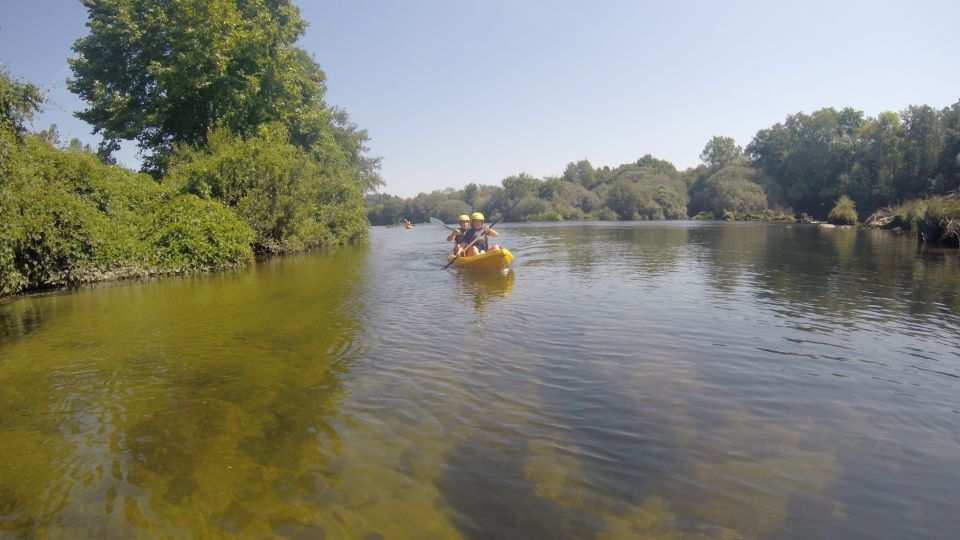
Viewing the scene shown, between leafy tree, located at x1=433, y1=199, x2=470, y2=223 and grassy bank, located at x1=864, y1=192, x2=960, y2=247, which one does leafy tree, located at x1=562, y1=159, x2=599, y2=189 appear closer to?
leafy tree, located at x1=433, y1=199, x2=470, y2=223

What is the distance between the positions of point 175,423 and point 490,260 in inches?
472

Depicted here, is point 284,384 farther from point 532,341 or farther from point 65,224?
point 65,224

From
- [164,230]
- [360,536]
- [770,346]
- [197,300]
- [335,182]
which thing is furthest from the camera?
[335,182]

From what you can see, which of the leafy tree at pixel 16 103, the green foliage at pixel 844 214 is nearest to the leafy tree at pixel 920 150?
the green foliage at pixel 844 214

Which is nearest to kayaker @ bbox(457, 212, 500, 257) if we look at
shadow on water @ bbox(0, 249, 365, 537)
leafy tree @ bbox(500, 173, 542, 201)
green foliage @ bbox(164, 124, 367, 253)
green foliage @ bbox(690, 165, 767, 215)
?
shadow on water @ bbox(0, 249, 365, 537)

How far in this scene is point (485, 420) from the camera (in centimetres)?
528

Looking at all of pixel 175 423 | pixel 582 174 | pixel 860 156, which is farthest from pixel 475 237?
pixel 582 174

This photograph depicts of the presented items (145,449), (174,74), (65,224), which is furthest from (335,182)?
(145,449)

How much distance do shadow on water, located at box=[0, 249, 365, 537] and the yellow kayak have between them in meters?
6.80

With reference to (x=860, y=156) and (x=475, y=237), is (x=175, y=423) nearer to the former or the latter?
(x=475, y=237)

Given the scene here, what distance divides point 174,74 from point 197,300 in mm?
18101

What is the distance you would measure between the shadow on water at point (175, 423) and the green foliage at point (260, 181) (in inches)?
498

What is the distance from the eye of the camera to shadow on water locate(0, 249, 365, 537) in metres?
3.81

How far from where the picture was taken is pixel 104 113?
2884 cm
